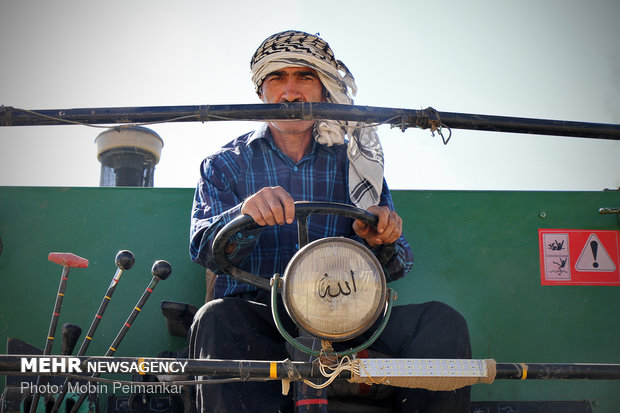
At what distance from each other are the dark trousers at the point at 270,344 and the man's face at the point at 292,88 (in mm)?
833

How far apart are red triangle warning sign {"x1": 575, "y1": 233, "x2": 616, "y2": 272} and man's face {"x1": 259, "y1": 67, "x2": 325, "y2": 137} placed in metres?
1.26

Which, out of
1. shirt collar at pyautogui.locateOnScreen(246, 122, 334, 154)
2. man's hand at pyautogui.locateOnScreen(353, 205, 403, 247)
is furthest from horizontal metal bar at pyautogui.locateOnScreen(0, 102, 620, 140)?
shirt collar at pyautogui.locateOnScreen(246, 122, 334, 154)

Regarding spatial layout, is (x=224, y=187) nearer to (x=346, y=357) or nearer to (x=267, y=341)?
(x=267, y=341)

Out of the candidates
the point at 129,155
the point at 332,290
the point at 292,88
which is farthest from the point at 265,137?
the point at 129,155

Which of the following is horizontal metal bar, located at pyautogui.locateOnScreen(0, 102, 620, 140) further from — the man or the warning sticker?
the warning sticker

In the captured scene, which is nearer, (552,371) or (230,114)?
(552,371)

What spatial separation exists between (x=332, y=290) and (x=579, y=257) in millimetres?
1657

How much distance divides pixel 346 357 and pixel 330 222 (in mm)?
966

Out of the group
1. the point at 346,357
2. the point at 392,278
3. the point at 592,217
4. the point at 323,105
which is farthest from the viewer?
the point at 592,217

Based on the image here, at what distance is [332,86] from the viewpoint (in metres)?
2.41

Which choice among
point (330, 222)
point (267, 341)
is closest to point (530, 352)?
point (330, 222)

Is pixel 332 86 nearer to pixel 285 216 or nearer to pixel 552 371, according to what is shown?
pixel 285 216

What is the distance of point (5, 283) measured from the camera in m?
2.37

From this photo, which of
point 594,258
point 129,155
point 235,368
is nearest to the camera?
point 235,368
